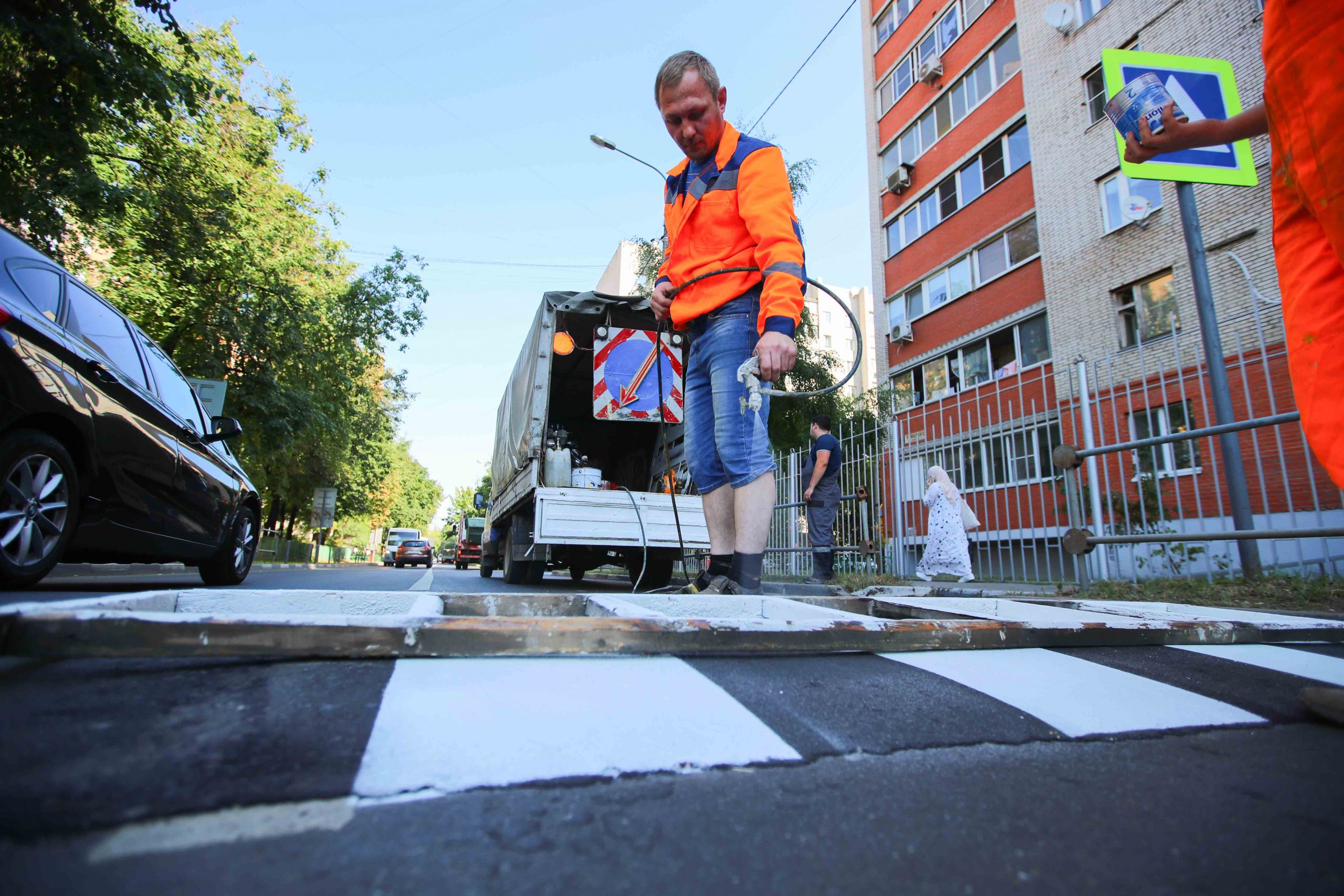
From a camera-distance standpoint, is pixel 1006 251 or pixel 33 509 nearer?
pixel 33 509

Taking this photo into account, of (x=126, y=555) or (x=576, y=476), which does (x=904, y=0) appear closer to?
(x=576, y=476)

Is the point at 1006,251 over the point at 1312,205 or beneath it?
over

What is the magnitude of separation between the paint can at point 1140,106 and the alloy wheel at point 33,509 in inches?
197

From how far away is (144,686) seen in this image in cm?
124

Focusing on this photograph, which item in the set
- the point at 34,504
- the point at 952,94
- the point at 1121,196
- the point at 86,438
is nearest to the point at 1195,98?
the point at 86,438

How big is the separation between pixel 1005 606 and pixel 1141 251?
15509mm

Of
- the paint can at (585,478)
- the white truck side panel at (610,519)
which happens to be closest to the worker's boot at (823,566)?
the white truck side panel at (610,519)

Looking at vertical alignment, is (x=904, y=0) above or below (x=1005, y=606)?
above

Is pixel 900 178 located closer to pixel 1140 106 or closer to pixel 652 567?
pixel 652 567

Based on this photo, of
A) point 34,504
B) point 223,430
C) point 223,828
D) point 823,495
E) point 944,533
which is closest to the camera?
point 223,828

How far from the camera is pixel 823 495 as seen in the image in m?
9.23

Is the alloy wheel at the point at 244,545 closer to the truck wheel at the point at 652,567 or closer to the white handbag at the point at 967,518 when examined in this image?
the truck wheel at the point at 652,567

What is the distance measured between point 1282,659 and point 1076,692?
977 millimetres

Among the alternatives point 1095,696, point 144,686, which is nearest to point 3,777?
point 144,686
